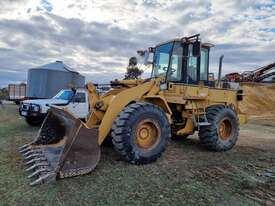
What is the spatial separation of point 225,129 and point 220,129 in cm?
23

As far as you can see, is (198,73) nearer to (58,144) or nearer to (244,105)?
(58,144)

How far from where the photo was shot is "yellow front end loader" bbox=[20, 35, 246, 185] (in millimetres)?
5125

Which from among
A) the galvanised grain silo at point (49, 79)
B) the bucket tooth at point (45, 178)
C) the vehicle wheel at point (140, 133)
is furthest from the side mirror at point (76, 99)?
the galvanised grain silo at point (49, 79)

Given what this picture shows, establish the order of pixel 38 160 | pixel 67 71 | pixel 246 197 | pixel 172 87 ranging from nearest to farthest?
1. pixel 246 197
2. pixel 38 160
3. pixel 172 87
4. pixel 67 71

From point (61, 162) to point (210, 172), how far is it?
8.40ft

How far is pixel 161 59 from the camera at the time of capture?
747cm

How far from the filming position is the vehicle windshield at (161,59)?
7.30 meters

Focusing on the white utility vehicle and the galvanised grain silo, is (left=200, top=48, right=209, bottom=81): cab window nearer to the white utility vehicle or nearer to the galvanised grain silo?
the white utility vehicle

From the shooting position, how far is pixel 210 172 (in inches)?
225

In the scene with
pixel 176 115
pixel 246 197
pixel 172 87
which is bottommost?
pixel 246 197

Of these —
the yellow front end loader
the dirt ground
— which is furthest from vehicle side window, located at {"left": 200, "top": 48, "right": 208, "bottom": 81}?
the dirt ground

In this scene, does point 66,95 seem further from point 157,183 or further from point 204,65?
point 157,183

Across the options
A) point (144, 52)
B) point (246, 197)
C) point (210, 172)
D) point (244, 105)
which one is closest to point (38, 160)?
point (210, 172)

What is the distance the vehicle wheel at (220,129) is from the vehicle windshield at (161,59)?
142 centimetres
